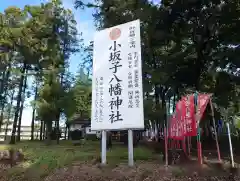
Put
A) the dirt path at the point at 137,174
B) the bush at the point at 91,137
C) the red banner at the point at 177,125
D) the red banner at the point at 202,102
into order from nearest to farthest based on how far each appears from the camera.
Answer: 1. the dirt path at the point at 137,174
2. the red banner at the point at 202,102
3. the red banner at the point at 177,125
4. the bush at the point at 91,137

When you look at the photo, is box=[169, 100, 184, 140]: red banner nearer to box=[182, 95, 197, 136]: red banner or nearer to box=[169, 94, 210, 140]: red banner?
box=[169, 94, 210, 140]: red banner

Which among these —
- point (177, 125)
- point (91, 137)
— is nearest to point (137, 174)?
point (177, 125)

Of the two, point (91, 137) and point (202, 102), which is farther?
point (91, 137)

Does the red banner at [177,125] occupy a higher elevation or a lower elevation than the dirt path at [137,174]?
higher

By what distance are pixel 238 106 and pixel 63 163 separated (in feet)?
39.0

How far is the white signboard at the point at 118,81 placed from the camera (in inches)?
267

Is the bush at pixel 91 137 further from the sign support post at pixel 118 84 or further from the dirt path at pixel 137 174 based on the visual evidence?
the dirt path at pixel 137 174

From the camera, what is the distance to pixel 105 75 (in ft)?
24.5

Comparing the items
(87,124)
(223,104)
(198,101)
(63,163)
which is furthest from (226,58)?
(87,124)

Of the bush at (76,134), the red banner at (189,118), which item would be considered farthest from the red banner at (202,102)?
the bush at (76,134)

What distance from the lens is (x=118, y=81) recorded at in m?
7.15

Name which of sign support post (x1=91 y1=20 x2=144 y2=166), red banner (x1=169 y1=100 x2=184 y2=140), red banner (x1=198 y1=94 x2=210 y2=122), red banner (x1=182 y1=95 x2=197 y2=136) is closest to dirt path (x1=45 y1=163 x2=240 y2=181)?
sign support post (x1=91 y1=20 x2=144 y2=166)

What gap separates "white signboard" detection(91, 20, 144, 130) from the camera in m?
6.77

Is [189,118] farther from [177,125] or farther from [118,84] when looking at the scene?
[118,84]
